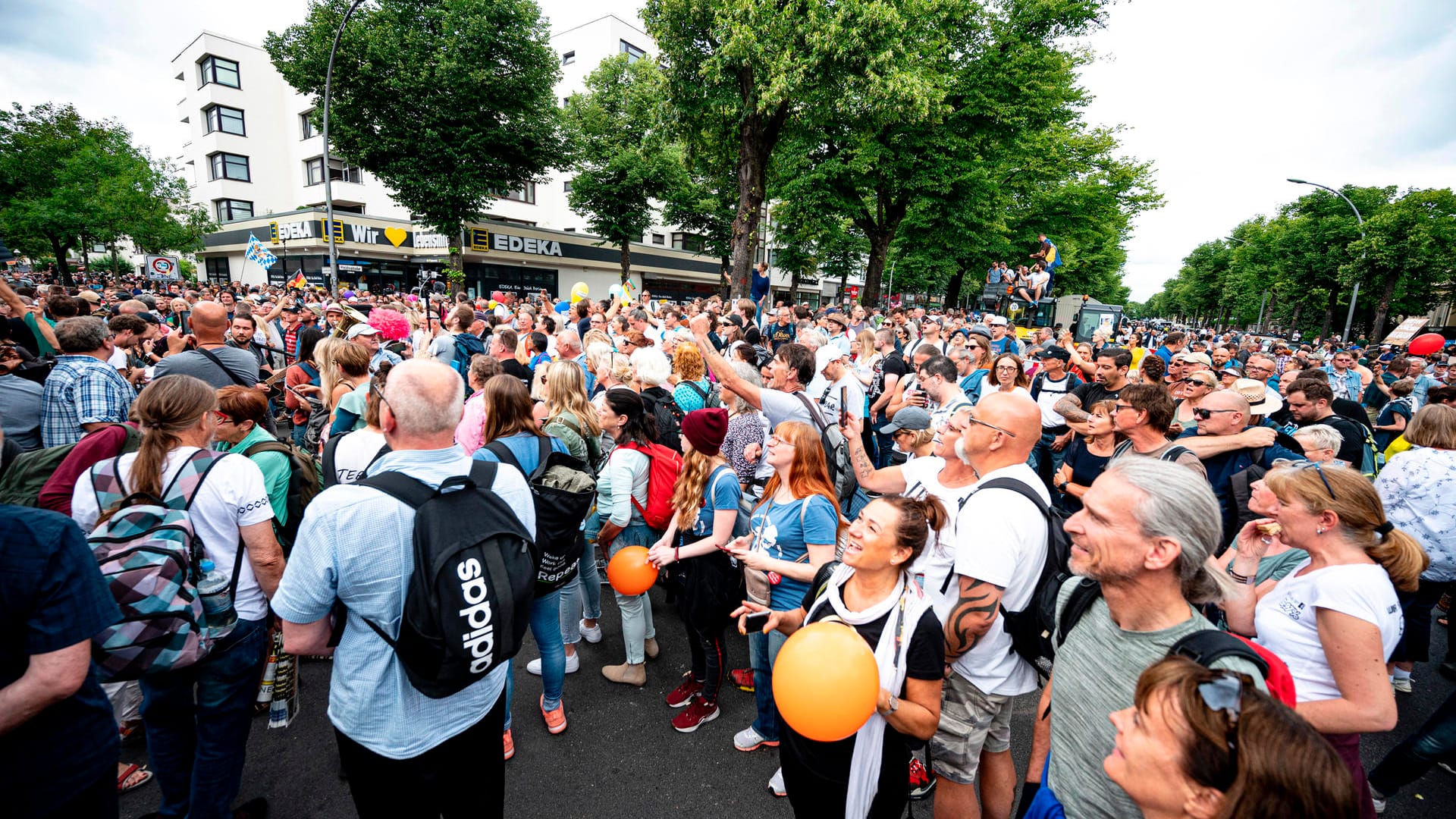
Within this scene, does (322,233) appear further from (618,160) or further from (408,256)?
(618,160)

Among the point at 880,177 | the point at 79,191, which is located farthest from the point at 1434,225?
the point at 79,191

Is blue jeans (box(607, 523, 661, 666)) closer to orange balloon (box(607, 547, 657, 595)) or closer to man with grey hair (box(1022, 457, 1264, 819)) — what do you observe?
orange balloon (box(607, 547, 657, 595))

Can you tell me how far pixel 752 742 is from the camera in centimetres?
336

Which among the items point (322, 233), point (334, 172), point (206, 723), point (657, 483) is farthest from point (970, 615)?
point (334, 172)

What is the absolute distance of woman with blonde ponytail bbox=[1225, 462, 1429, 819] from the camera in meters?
1.84

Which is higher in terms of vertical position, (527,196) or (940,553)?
(527,196)

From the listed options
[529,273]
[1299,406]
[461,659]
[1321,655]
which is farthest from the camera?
[529,273]

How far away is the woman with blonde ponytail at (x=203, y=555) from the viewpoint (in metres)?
2.25

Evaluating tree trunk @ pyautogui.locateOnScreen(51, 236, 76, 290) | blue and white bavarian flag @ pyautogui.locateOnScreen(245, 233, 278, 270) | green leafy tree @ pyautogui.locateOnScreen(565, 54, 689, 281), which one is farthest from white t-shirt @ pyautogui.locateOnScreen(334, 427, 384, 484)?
tree trunk @ pyautogui.locateOnScreen(51, 236, 76, 290)

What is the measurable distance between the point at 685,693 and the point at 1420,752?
13.1ft

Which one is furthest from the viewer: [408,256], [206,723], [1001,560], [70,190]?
[408,256]

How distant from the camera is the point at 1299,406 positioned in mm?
4754

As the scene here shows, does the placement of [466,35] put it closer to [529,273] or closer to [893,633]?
[529,273]

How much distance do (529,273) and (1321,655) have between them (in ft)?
113
